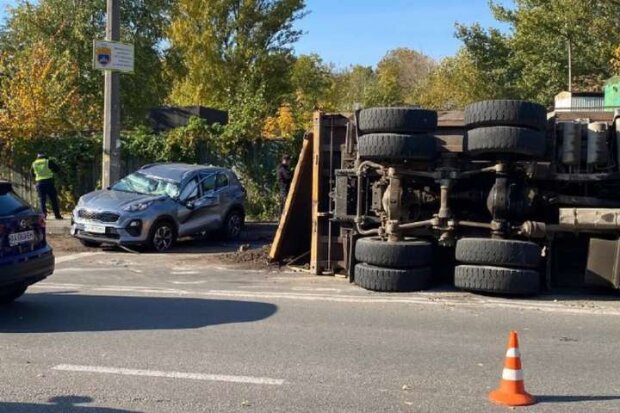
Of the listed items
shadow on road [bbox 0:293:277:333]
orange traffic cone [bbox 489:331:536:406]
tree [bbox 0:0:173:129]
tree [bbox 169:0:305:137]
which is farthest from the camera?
tree [bbox 169:0:305:137]

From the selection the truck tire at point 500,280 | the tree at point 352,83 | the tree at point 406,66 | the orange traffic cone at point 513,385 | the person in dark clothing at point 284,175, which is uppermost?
the tree at point 406,66

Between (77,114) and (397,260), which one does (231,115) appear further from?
(397,260)

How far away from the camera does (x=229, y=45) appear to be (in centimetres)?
3591

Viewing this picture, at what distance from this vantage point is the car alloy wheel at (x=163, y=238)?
13.5m

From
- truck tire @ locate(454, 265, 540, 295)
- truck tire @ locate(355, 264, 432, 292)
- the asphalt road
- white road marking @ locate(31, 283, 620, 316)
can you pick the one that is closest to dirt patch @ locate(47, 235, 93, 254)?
the asphalt road

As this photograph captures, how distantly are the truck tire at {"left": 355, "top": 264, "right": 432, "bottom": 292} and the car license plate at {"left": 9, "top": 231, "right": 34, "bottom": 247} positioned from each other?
13.2ft

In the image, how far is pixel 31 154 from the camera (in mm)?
20688

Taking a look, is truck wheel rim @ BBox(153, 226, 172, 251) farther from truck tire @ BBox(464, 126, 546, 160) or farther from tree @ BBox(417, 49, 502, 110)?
tree @ BBox(417, 49, 502, 110)

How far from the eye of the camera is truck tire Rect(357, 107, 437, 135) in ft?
29.8

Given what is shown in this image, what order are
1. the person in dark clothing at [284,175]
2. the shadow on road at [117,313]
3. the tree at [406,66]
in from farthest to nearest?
1. the tree at [406,66]
2. the person in dark clothing at [284,175]
3. the shadow on road at [117,313]

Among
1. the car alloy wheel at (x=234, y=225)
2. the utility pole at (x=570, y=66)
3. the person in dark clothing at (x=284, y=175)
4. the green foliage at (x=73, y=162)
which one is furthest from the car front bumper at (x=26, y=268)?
the utility pole at (x=570, y=66)

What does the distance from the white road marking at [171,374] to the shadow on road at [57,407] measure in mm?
647

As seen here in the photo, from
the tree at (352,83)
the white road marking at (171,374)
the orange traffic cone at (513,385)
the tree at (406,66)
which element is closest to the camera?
the orange traffic cone at (513,385)

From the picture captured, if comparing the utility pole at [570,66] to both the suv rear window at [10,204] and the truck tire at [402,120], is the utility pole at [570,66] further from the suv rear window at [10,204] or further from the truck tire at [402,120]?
the suv rear window at [10,204]
